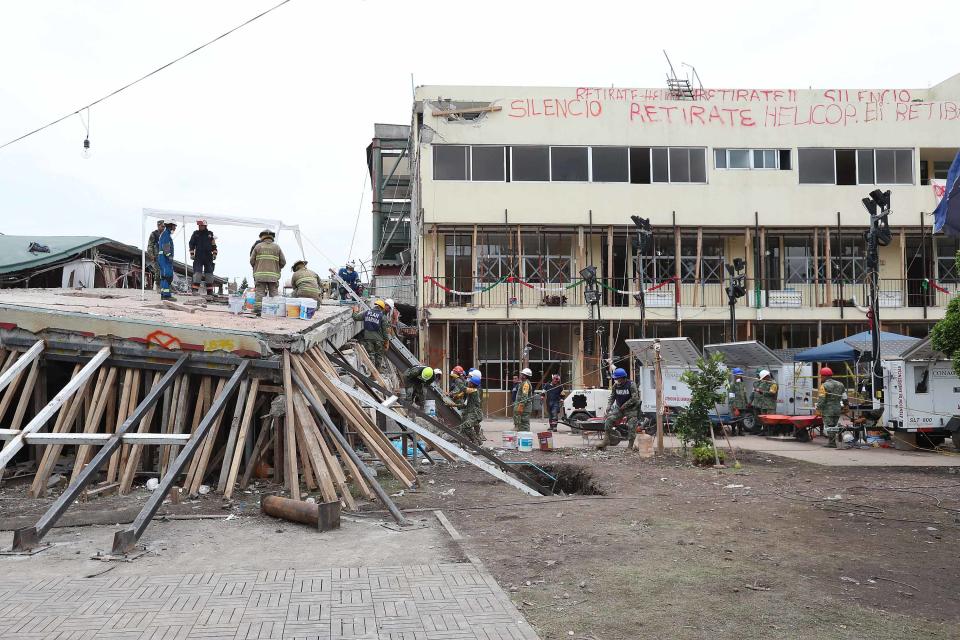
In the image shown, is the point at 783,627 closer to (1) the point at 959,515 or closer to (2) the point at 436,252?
(1) the point at 959,515

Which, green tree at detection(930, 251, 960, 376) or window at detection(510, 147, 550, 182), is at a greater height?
window at detection(510, 147, 550, 182)

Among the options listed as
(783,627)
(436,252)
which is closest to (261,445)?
(783,627)

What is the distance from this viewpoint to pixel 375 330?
14406 mm

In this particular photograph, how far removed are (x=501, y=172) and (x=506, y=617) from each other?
23188mm

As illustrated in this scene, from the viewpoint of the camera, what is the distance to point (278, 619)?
4754 millimetres

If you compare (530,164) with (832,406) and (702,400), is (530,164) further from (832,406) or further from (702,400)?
(702,400)

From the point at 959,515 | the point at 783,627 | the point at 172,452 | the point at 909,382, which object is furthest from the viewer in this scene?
the point at 909,382

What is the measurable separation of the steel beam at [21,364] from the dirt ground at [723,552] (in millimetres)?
5171

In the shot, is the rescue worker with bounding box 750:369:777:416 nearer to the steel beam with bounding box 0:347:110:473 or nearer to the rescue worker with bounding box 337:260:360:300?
the rescue worker with bounding box 337:260:360:300

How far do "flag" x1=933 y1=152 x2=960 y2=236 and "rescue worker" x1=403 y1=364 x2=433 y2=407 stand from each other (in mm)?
8176

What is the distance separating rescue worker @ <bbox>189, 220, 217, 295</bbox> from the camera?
16598mm

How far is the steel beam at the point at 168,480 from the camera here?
247 inches

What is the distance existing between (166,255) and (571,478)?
936 centimetres

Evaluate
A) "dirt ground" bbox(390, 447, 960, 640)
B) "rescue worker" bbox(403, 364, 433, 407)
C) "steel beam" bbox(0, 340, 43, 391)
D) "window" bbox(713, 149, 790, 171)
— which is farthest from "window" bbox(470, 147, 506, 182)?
"steel beam" bbox(0, 340, 43, 391)
